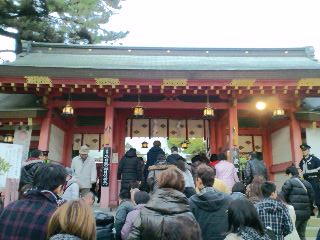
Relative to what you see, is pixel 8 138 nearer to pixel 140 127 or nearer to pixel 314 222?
pixel 140 127

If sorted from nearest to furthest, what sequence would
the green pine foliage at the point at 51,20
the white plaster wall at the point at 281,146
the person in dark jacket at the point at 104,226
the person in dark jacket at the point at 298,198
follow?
the person in dark jacket at the point at 104,226 → the person in dark jacket at the point at 298,198 → the white plaster wall at the point at 281,146 → the green pine foliage at the point at 51,20

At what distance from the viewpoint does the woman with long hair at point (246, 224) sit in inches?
102

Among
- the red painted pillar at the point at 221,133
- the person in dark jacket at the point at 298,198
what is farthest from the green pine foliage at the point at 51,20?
the person in dark jacket at the point at 298,198

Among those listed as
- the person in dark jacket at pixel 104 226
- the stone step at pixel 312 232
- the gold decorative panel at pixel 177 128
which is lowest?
the stone step at pixel 312 232

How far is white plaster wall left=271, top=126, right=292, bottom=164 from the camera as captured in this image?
1069 cm

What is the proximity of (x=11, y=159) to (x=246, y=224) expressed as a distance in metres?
5.03

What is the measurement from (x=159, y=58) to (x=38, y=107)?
5.93 metres

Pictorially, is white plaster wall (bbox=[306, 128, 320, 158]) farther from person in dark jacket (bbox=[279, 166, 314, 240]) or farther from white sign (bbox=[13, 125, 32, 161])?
white sign (bbox=[13, 125, 32, 161])

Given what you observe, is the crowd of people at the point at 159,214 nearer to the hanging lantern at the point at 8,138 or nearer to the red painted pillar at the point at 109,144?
the red painted pillar at the point at 109,144

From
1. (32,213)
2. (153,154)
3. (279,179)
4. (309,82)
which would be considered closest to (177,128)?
(153,154)

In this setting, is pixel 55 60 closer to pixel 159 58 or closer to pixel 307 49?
pixel 159 58

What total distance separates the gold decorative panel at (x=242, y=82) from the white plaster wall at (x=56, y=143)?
575cm

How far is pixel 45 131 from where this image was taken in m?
9.94

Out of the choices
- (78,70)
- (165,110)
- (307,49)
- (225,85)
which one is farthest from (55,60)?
(307,49)
